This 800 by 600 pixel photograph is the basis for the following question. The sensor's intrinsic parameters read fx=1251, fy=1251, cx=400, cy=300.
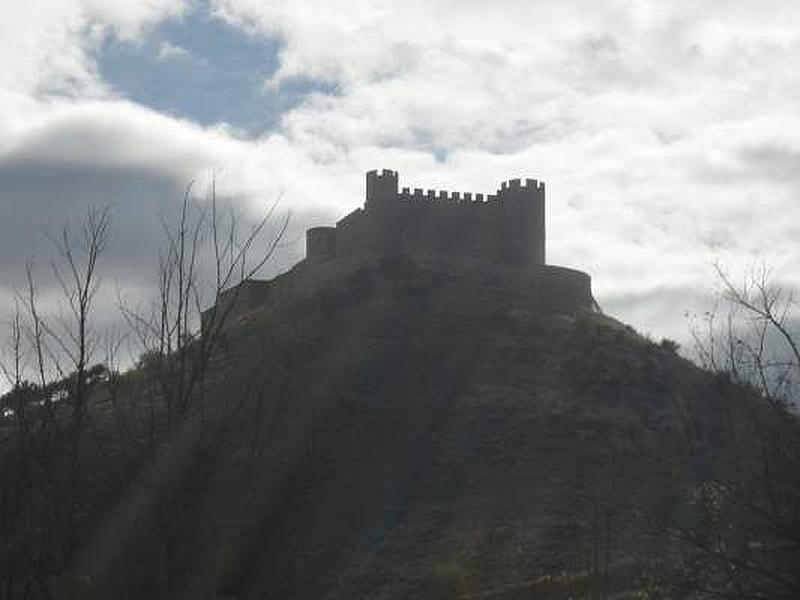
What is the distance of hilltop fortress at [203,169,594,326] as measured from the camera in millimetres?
57375

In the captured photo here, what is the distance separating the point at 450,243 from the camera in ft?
192

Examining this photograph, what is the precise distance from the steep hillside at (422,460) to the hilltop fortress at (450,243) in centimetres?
84

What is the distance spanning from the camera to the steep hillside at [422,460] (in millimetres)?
15602

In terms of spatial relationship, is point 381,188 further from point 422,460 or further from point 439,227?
point 422,460

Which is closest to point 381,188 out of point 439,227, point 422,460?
point 439,227

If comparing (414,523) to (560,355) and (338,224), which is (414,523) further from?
(338,224)

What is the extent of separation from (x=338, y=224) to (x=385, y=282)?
12.3ft

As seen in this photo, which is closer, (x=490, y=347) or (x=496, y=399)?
(x=496, y=399)

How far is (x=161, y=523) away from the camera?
13.5m

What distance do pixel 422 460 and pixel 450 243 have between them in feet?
56.6

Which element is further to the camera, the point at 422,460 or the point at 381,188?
the point at 381,188

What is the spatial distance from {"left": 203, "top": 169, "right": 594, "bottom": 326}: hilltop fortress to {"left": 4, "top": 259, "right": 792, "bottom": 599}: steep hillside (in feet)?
2.76

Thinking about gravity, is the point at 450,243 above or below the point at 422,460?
above

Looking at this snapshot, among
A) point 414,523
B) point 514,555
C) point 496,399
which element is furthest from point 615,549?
point 496,399
